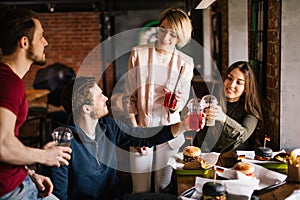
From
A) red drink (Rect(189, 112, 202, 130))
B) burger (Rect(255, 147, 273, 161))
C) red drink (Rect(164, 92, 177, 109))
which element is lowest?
burger (Rect(255, 147, 273, 161))

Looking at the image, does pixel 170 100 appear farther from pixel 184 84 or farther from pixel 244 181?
pixel 244 181

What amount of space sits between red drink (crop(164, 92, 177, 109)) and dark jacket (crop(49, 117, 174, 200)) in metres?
0.23

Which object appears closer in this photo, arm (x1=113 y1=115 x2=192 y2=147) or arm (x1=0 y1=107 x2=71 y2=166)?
arm (x1=0 y1=107 x2=71 y2=166)

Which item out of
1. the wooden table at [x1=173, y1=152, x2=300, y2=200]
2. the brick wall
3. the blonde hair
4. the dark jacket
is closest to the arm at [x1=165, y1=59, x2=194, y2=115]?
the blonde hair

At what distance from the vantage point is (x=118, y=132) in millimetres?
2535

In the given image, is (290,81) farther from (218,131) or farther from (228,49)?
(228,49)

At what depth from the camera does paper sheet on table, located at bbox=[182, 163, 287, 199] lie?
75.5 inches

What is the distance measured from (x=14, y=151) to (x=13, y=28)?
1.46 feet

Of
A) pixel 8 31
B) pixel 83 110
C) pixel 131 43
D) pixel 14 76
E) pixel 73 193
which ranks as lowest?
pixel 73 193

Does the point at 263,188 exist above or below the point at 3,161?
below

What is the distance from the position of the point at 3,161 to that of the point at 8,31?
1.53 ft

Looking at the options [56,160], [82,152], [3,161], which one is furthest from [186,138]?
[3,161]

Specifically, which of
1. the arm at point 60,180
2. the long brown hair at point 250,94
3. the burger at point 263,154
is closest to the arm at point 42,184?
the arm at point 60,180

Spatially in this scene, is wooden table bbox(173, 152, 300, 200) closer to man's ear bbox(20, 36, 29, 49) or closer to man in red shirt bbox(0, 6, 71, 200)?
man in red shirt bbox(0, 6, 71, 200)
